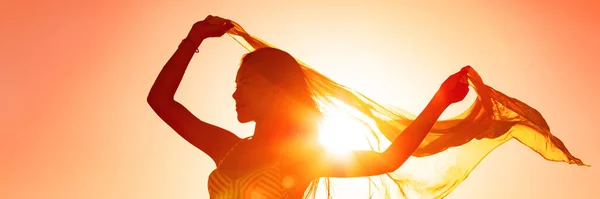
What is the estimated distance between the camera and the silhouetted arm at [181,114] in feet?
12.9

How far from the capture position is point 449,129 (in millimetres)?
4812

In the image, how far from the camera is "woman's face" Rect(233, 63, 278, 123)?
387 cm

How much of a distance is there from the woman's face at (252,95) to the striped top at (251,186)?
1.13 ft

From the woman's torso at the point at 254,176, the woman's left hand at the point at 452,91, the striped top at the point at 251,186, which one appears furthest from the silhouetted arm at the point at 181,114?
the woman's left hand at the point at 452,91

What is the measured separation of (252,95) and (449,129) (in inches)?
59.6

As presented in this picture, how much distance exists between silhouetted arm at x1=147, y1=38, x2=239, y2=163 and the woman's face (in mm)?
171

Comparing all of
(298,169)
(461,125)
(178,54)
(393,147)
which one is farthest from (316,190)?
(461,125)

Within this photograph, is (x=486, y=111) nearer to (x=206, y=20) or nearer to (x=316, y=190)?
(x=316, y=190)

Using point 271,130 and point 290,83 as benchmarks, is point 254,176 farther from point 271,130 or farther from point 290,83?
point 290,83

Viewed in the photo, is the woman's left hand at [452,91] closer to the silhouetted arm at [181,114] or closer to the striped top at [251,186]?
the striped top at [251,186]

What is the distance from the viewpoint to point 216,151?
3932mm

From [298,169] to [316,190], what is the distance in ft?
0.85

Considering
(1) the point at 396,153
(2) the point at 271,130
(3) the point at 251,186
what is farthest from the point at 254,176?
(1) the point at 396,153

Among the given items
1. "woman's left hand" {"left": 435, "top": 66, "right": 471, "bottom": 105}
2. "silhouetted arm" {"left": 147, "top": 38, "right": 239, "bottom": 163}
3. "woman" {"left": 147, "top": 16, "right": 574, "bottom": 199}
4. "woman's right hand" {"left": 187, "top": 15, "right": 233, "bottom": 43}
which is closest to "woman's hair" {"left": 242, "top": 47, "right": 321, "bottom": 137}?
"woman" {"left": 147, "top": 16, "right": 574, "bottom": 199}
